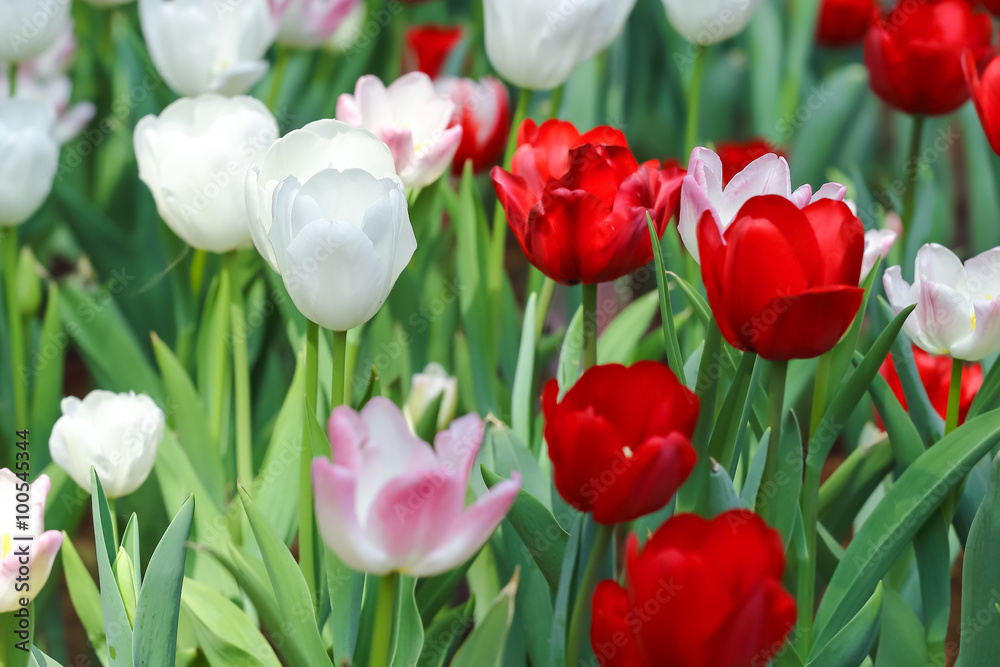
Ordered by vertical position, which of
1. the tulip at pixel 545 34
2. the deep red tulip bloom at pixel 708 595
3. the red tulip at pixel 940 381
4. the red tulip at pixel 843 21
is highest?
the tulip at pixel 545 34

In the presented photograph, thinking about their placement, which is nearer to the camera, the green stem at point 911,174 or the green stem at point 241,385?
the green stem at point 241,385

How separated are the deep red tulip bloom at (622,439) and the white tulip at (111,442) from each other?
35 centimetres

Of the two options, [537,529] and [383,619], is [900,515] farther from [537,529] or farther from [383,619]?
[383,619]

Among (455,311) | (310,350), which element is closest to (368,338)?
(455,311)

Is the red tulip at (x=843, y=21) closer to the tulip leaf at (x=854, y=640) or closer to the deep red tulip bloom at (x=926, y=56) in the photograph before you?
the deep red tulip bloom at (x=926, y=56)

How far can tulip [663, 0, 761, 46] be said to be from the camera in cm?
94

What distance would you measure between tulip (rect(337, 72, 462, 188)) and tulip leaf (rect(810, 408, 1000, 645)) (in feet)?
1.47

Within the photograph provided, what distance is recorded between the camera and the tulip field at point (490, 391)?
1.58 ft

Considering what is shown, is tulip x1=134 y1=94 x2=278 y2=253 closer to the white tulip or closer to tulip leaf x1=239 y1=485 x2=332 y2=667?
the white tulip

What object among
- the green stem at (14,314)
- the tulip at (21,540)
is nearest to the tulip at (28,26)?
the green stem at (14,314)

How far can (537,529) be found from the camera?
24.1 inches

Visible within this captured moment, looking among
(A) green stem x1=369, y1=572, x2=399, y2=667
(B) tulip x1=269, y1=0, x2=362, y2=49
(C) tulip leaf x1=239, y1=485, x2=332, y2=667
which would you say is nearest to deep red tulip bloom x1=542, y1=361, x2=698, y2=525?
(A) green stem x1=369, y1=572, x2=399, y2=667

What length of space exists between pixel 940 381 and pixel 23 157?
832 millimetres

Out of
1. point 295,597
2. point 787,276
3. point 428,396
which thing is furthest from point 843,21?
point 295,597
